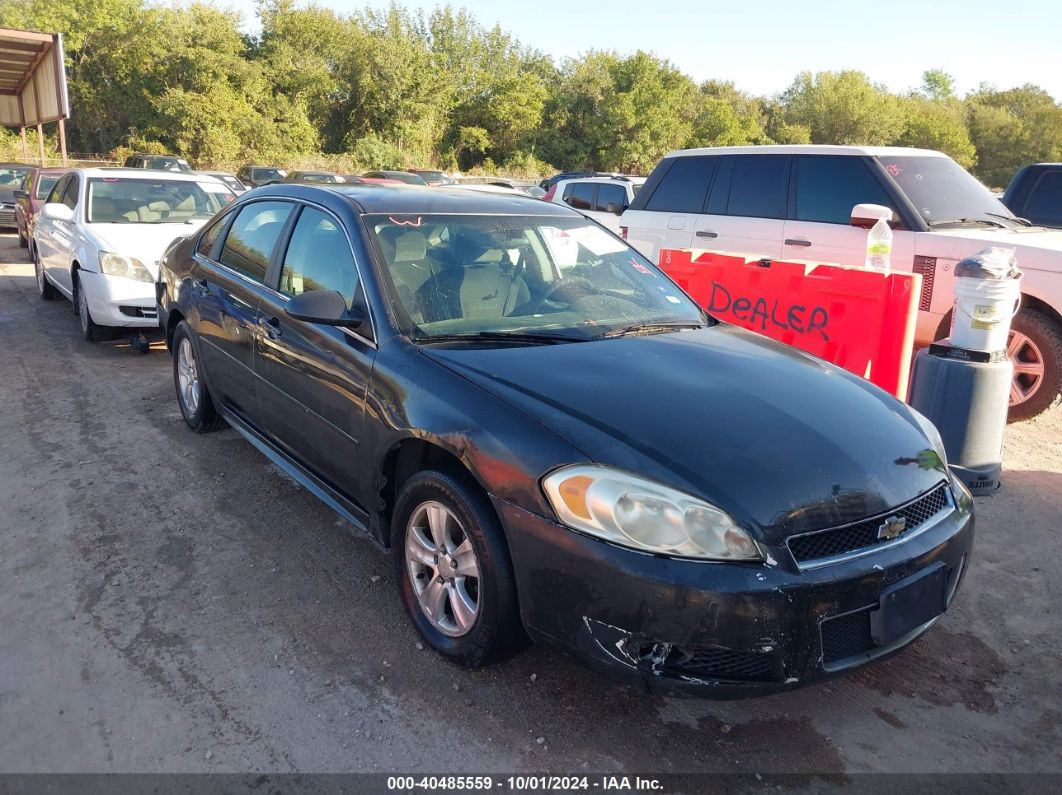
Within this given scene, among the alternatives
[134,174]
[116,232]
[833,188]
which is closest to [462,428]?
[833,188]

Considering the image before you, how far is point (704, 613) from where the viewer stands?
234cm

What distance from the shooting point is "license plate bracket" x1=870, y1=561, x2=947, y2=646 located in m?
2.51

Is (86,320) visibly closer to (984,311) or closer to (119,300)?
(119,300)

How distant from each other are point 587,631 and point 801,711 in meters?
0.98

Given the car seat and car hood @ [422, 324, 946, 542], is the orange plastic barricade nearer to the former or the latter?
car hood @ [422, 324, 946, 542]

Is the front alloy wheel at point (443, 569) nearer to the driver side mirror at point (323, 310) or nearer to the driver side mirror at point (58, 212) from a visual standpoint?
the driver side mirror at point (323, 310)

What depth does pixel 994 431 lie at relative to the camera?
4781mm

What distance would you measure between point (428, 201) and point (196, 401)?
241 cm

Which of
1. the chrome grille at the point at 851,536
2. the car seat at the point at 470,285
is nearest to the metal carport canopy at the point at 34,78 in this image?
the car seat at the point at 470,285

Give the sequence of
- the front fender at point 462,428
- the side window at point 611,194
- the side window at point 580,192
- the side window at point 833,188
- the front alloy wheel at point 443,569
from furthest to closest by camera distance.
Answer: the side window at point 580,192 → the side window at point 611,194 → the side window at point 833,188 → the front alloy wheel at point 443,569 → the front fender at point 462,428

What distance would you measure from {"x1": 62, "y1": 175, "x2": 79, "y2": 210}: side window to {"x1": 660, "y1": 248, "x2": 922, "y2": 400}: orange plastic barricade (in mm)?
6660

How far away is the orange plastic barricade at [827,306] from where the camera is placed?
17.4ft

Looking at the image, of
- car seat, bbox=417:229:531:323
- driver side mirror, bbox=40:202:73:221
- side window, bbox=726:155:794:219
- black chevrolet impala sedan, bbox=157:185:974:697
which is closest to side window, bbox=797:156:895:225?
side window, bbox=726:155:794:219

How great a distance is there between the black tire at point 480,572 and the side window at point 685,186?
6.00 metres
